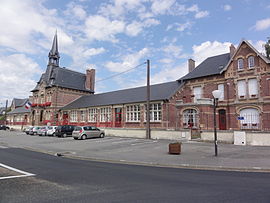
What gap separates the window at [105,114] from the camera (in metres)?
33.2

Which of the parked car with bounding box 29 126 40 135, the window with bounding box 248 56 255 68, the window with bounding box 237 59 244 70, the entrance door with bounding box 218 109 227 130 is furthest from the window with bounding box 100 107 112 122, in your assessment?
the window with bounding box 248 56 255 68

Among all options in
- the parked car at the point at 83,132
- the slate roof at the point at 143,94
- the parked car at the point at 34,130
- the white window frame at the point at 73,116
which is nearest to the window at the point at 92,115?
the slate roof at the point at 143,94

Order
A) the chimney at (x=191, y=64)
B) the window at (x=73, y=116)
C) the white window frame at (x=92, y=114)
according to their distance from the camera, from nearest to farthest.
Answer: the chimney at (x=191, y=64)
the white window frame at (x=92, y=114)
the window at (x=73, y=116)

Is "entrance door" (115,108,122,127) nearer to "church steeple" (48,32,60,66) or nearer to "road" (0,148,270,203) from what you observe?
"road" (0,148,270,203)

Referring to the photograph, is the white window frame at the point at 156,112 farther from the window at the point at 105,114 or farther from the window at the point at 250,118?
the window at the point at 250,118

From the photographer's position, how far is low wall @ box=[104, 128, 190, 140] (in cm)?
2081

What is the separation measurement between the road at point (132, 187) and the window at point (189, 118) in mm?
17491

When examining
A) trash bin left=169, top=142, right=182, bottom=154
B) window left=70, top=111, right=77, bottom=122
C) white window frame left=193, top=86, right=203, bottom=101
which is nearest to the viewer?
trash bin left=169, top=142, right=182, bottom=154

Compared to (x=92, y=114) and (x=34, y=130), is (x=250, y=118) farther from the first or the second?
(x=34, y=130)

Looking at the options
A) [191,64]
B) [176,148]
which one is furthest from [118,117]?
[176,148]

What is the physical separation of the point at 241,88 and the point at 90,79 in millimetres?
35160

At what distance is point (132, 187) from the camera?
5969 mm

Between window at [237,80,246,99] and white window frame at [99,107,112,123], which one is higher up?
window at [237,80,246,99]

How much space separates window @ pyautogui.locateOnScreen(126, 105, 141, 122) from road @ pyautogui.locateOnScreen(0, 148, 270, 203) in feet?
69.6
